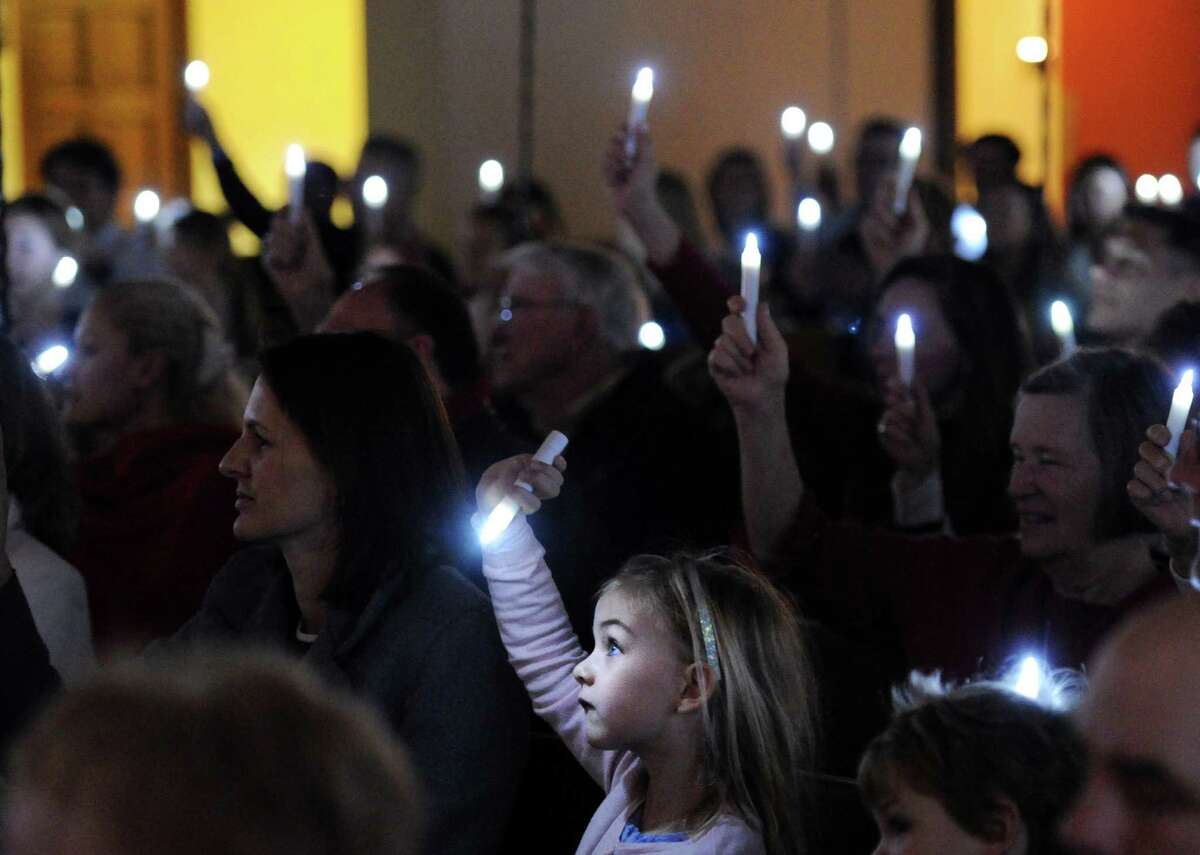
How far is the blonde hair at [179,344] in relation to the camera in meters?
4.45

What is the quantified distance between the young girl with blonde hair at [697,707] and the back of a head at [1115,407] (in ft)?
2.05

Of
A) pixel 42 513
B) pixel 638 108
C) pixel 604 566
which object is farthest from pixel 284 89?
pixel 604 566

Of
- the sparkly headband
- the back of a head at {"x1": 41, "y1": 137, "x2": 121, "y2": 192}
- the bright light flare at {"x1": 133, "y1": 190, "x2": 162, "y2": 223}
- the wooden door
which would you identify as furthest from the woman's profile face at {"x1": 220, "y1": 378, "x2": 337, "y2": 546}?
the wooden door

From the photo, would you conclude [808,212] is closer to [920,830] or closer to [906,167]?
[906,167]

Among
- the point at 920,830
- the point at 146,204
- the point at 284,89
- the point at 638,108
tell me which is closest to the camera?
the point at 920,830

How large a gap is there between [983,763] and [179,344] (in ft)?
8.89

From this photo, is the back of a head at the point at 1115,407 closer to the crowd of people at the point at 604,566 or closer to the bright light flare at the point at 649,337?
the crowd of people at the point at 604,566

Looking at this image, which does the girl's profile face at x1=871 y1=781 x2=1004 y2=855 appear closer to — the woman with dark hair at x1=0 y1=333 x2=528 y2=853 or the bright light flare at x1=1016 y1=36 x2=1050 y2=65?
the woman with dark hair at x1=0 y1=333 x2=528 y2=853

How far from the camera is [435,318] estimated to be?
165 inches

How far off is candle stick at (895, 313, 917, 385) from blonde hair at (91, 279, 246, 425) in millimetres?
1509

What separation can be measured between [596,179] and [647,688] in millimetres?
7337

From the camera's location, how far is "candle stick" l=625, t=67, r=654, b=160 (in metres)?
3.79

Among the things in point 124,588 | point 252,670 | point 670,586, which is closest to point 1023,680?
point 670,586

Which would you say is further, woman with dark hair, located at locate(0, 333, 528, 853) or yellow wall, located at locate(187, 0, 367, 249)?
yellow wall, located at locate(187, 0, 367, 249)
